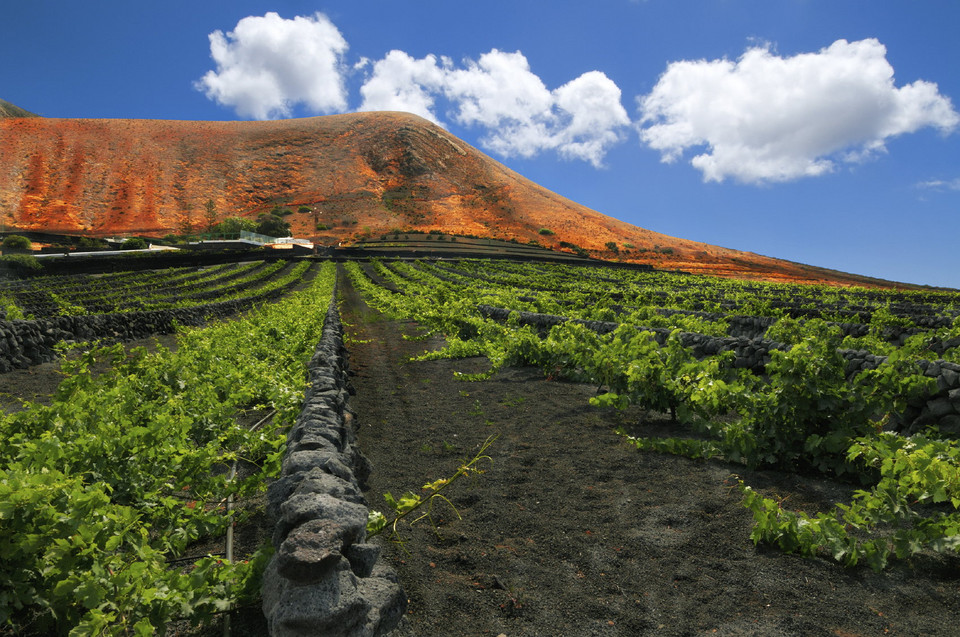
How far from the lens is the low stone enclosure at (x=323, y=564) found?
2.45 m

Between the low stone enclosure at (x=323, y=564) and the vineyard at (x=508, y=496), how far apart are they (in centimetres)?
2

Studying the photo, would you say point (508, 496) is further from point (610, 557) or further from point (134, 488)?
point (134, 488)

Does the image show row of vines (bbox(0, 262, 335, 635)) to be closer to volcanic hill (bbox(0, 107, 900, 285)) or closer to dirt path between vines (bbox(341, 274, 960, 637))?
dirt path between vines (bbox(341, 274, 960, 637))

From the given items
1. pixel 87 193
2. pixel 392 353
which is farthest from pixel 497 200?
pixel 392 353

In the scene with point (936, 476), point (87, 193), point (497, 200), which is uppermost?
point (497, 200)

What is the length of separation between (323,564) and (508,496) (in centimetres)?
268

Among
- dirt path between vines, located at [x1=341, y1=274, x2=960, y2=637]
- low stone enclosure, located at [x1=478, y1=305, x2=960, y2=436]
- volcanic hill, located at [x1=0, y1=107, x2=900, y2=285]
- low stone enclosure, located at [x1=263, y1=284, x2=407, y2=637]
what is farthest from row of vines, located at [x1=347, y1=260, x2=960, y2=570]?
volcanic hill, located at [x1=0, y1=107, x2=900, y2=285]

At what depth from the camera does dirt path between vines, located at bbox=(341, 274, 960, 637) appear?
3.15 m

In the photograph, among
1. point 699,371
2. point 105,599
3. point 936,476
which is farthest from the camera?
point 699,371

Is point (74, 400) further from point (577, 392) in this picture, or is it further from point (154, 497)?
point (577, 392)

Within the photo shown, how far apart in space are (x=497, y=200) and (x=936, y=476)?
11486 centimetres

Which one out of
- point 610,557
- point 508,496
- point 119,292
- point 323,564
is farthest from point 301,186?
point 323,564

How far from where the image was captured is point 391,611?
285cm

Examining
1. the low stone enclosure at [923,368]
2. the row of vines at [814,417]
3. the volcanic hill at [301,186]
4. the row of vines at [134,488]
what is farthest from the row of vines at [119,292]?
the volcanic hill at [301,186]
